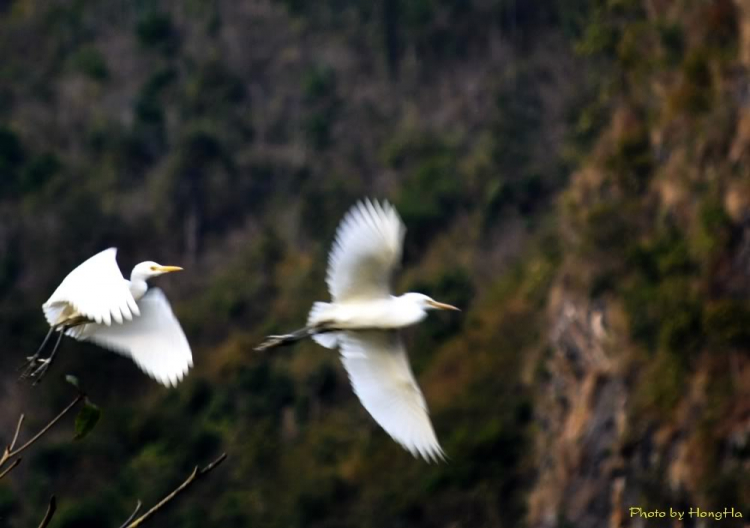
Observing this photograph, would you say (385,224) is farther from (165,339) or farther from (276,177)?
(276,177)

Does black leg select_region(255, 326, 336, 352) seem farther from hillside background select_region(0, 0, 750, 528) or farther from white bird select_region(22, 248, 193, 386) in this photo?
hillside background select_region(0, 0, 750, 528)

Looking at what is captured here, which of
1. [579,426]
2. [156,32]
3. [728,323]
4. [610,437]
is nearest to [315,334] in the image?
[728,323]

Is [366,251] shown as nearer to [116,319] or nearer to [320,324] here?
[320,324]

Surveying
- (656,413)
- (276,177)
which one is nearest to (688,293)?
(656,413)

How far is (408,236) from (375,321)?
64.4 ft

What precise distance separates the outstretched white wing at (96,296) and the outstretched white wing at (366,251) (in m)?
1.31

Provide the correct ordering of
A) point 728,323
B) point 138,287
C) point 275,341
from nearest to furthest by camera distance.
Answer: point 138,287
point 275,341
point 728,323

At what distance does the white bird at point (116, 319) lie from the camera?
7305mm

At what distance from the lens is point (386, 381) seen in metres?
9.05

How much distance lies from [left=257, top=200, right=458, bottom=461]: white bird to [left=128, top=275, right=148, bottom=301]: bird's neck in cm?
77

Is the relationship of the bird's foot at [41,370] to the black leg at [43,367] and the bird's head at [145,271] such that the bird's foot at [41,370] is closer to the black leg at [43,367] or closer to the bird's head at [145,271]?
the black leg at [43,367]

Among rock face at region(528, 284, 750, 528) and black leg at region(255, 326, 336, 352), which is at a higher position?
black leg at region(255, 326, 336, 352)

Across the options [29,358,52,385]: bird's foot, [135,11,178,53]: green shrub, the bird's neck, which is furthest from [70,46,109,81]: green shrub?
[29,358,52,385]: bird's foot

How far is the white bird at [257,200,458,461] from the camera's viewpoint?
27.7ft
